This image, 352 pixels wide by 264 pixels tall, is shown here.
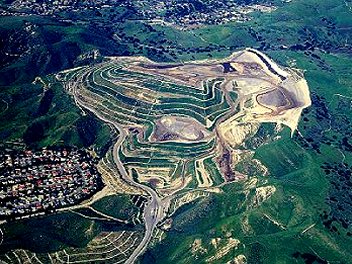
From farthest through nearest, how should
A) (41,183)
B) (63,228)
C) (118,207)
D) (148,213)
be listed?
(41,183) → (118,207) → (148,213) → (63,228)

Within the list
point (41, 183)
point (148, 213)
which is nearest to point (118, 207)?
point (148, 213)

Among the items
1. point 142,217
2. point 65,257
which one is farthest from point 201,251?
point 65,257

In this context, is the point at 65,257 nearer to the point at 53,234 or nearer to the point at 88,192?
the point at 53,234

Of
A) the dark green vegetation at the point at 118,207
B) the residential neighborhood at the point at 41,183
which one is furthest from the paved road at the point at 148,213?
the residential neighborhood at the point at 41,183

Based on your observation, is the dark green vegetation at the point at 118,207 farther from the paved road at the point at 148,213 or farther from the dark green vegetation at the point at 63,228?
the paved road at the point at 148,213

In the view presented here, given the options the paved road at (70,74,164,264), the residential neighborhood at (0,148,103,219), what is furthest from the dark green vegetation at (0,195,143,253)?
the residential neighborhood at (0,148,103,219)

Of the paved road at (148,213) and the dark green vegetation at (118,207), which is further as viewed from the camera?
the dark green vegetation at (118,207)

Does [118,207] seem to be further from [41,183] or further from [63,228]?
[41,183]
